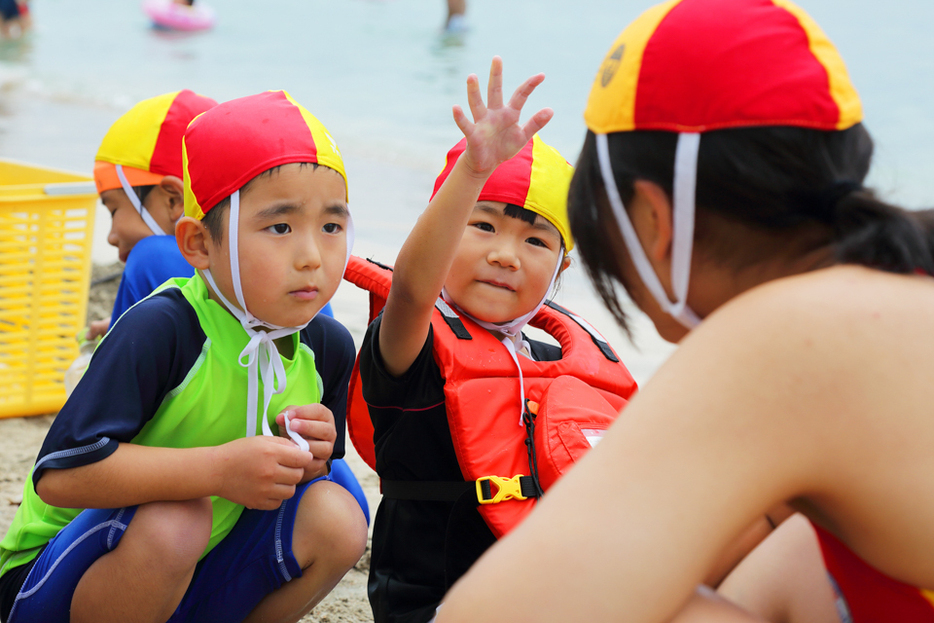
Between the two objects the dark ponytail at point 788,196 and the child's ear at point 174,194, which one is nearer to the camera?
the dark ponytail at point 788,196

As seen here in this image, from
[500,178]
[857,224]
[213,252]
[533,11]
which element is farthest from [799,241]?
[533,11]

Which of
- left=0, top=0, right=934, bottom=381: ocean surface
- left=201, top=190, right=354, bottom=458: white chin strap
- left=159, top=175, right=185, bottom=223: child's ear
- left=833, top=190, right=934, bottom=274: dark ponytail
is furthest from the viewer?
left=0, top=0, right=934, bottom=381: ocean surface

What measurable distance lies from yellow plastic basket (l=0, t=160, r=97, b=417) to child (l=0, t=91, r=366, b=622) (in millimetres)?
1499

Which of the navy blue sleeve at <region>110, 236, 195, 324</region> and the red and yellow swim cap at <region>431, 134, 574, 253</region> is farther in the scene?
the navy blue sleeve at <region>110, 236, 195, 324</region>

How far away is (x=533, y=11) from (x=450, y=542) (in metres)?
27.2

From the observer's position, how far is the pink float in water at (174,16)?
23.0 metres

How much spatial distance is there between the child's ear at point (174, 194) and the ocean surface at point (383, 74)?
5.45 ft

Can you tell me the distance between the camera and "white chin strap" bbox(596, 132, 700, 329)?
4.12 feet

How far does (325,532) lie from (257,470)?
0.96ft

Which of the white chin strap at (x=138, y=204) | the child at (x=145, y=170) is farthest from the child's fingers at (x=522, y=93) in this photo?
the white chin strap at (x=138, y=204)

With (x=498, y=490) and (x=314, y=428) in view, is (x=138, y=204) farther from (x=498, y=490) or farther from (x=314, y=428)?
(x=498, y=490)

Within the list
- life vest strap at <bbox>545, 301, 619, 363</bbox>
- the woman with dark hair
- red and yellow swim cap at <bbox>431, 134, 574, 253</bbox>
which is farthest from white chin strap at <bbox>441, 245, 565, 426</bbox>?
the woman with dark hair

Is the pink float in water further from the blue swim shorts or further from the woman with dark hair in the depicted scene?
the woman with dark hair

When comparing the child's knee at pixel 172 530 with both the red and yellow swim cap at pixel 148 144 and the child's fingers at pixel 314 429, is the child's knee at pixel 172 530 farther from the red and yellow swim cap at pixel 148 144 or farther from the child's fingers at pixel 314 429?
the red and yellow swim cap at pixel 148 144
